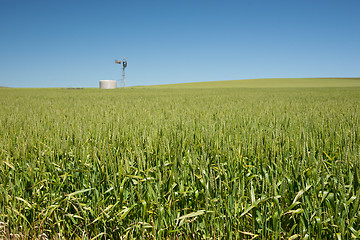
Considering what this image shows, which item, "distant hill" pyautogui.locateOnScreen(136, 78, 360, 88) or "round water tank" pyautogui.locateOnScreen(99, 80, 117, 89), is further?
"distant hill" pyautogui.locateOnScreen(136, 78, 360, 88)

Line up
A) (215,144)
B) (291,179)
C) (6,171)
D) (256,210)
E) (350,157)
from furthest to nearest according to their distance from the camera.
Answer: (215,144) → (6,171) → (350,157) → (291,179) → (256,210)

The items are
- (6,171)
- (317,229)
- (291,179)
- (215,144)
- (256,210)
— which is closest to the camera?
(317,229)

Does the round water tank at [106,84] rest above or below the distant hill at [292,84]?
below

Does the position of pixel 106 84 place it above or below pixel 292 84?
below

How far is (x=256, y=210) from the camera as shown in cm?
133

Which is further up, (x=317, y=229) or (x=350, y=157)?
(x=350, y=157)

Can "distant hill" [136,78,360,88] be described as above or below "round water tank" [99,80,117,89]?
above

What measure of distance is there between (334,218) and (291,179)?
1.02ft

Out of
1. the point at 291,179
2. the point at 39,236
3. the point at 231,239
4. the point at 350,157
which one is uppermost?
the point at 350,157

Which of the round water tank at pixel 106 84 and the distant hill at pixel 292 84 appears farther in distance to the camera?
the distant hill at pixel 292 84

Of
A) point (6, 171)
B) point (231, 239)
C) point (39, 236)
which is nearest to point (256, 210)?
point (231, 239)

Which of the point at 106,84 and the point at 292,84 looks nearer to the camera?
the point at 106,84

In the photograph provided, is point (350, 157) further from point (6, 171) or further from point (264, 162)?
point (6, 171)

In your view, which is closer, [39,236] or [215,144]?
[39,236]
